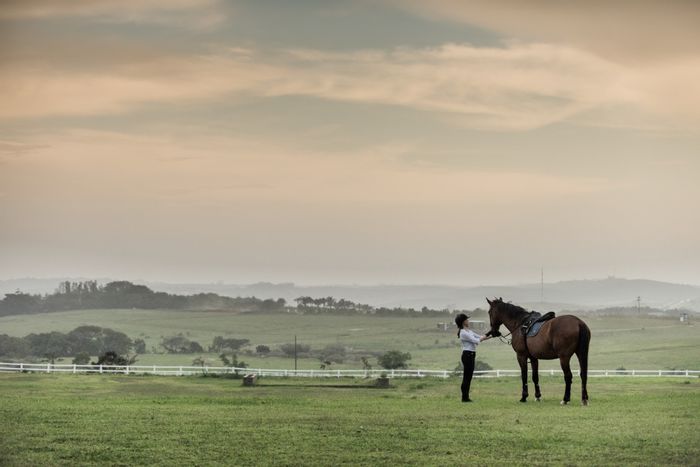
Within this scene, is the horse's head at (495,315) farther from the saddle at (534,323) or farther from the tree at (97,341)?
the tree at (97,341)

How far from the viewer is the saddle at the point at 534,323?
23766 mm

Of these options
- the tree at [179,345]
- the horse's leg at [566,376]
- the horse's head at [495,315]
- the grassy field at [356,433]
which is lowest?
the tree at [179,345]

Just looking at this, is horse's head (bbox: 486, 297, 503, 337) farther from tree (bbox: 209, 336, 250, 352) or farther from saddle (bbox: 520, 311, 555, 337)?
tree (bbox: 209, 336, 250, 352)

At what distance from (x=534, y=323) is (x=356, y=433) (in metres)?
7.83

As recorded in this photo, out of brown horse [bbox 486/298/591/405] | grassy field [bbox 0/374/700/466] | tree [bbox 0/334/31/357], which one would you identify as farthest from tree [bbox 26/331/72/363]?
brown horse [bbox 486/298/591/405]

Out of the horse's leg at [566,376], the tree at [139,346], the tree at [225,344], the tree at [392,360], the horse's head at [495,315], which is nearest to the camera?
the horse's leg at [566,376]

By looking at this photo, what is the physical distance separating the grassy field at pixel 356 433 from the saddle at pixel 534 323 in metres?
1.78

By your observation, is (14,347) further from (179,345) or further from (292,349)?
(292,349)

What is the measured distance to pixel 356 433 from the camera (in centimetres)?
1762

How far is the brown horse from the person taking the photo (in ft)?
75.0

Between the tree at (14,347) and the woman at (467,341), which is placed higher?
the woman at (467,341)

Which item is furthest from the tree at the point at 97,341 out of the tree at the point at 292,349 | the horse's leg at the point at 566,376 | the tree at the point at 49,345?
the horse's leg at the point at 566,376

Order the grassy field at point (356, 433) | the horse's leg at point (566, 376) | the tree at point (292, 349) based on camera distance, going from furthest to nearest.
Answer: the tree at point (292, 349)
the horse's leg at point (566, 376)
the grassy field at point (356, 433)

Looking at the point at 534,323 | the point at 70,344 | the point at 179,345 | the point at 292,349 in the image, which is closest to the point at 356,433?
the point at 534,323
